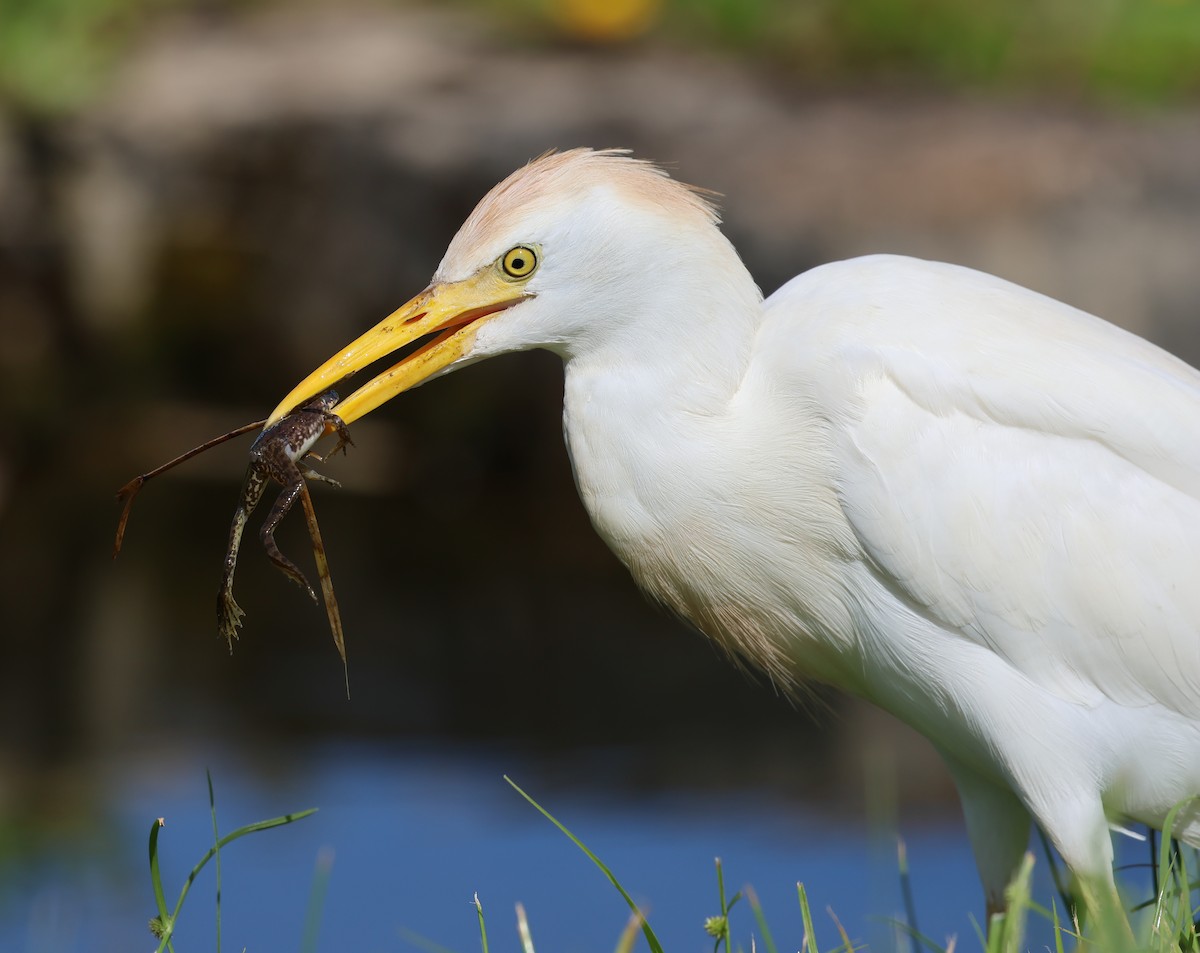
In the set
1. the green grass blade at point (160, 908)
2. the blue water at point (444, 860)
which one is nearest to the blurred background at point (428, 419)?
the blue water at point (444, 860)

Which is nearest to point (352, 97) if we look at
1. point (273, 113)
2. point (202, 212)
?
point (273, 113)

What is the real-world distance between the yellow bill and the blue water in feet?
8.48

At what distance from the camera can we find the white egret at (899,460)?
2912 millimetres

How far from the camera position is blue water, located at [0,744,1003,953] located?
5.41m

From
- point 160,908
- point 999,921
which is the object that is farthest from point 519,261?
point 999,921

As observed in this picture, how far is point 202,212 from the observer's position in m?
9.54

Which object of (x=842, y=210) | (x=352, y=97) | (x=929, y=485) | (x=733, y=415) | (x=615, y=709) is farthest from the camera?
(x=352, y=97)

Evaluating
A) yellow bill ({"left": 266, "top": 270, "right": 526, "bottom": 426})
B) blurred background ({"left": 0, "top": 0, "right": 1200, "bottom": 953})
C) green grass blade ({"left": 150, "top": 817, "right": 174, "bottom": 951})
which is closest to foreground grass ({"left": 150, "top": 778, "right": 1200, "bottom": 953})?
green grass blade ({"left": 150, "top": 817, "right": 174, "bottom": 951})

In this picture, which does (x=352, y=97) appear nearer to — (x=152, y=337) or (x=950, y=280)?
(x=152, y=337)

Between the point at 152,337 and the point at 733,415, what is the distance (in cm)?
737

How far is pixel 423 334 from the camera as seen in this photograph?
3.02 metres

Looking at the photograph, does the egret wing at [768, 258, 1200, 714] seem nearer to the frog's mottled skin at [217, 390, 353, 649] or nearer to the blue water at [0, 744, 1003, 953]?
the frog's mottled skin at [217, 390, 353, 649]

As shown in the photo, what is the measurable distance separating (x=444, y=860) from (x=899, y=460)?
11.8ft

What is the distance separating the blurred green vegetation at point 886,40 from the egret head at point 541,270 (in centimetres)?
640
